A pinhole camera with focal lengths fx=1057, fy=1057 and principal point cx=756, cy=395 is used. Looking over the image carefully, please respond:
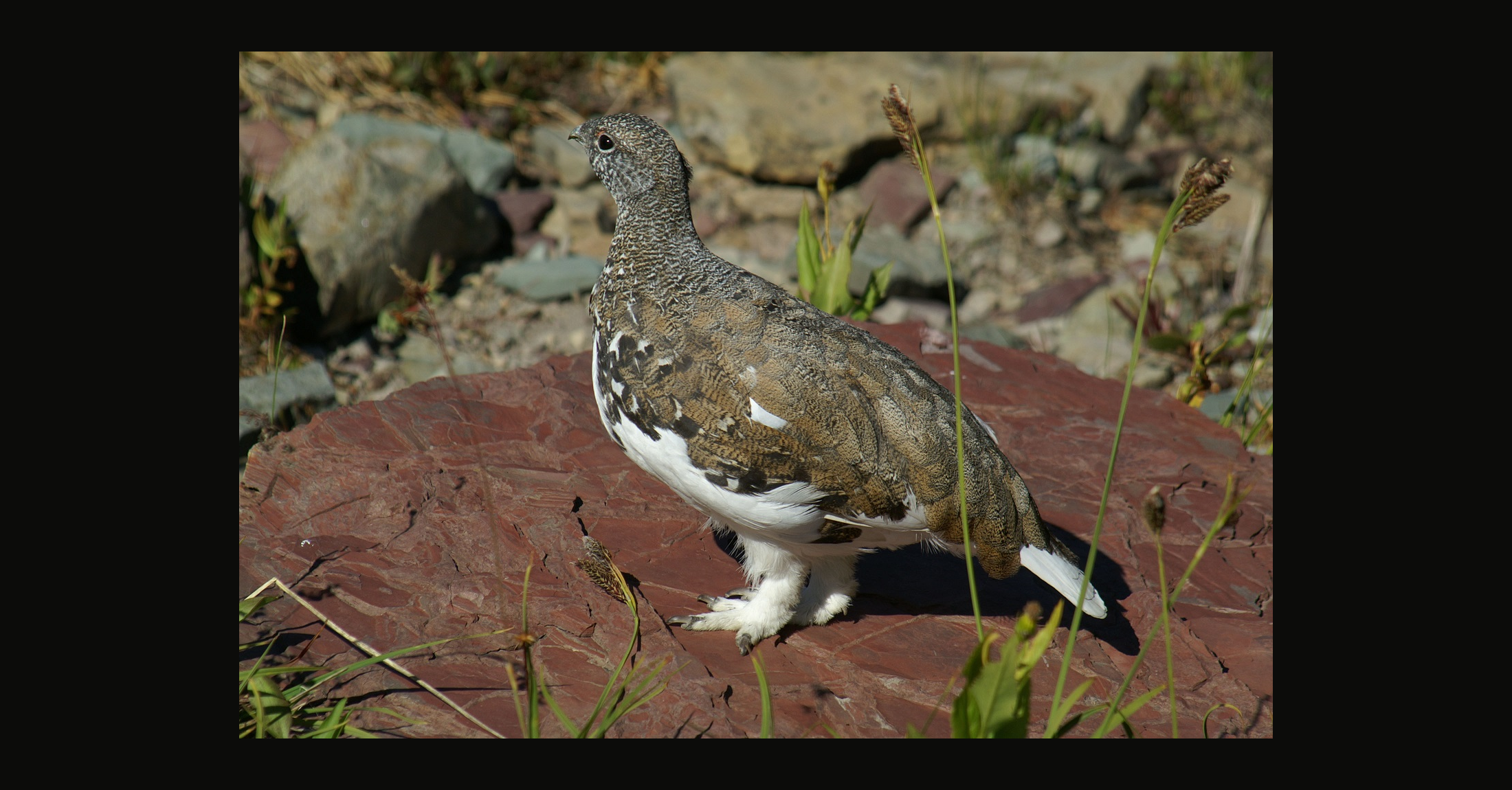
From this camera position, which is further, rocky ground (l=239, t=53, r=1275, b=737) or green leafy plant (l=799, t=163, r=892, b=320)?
green leafy plant (l=799, t=163, r=892, b=320)

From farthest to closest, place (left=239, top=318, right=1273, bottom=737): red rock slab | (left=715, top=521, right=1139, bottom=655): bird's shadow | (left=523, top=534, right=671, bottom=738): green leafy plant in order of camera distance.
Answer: (left=715, top=521, right=1139, bottom=655): bird's shadow → (left=239, top=318, right=1273, bottom=737): red rock slab → (left=523, top=534, right=671, bottom=738): green leafy plant

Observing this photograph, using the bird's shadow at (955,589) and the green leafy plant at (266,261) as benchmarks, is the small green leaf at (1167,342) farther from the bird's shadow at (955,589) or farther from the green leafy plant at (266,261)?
the green leafy plant at (266,261)

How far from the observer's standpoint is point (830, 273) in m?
6.49

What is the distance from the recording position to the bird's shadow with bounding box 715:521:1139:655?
4562mm

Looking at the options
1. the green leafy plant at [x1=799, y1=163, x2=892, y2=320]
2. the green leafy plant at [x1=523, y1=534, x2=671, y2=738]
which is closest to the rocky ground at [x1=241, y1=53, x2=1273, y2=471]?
the green leafy plant at [x1=799, y1=163, x2=892, y2=320]

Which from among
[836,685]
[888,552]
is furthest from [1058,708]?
[888,552]

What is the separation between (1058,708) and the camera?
326 cm

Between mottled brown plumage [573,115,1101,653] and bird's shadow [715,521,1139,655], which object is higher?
mottled brown plumage [573,115,1101,653]

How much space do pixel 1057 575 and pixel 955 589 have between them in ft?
2.60

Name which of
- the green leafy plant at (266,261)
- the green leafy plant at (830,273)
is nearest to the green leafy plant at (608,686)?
the green leafy plant at (830,273)

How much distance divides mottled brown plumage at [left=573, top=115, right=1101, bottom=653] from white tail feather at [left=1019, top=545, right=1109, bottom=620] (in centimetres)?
2

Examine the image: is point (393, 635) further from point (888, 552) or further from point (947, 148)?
point (947, 148)

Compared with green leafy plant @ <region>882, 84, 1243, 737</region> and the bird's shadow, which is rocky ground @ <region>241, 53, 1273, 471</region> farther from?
green leafy plant @ <region>882, 84, 1243, 737</region>

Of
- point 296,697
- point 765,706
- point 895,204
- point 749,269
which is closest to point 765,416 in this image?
point 765,706
